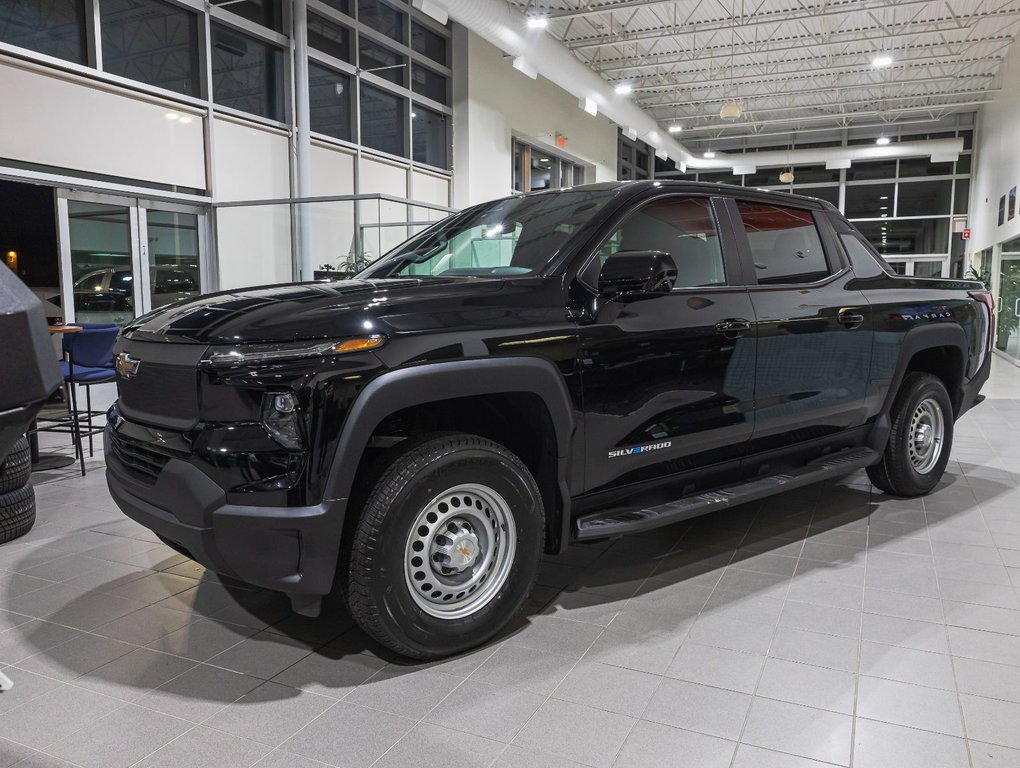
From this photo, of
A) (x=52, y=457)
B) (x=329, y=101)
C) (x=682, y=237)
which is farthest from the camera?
(x=329, y=101)

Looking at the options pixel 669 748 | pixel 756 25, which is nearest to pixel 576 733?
pixel 669 748

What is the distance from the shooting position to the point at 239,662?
2.70m

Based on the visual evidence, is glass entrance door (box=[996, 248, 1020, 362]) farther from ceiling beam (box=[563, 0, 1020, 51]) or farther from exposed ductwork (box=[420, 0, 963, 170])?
exposed ductwork (box=[420, 0, 963, 170])

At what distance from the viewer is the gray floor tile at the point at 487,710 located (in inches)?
89.7

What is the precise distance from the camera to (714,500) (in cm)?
328

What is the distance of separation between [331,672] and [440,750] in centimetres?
61

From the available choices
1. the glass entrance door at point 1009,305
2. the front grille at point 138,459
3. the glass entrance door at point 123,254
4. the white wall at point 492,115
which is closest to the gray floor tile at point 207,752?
the front grille at point 138,459

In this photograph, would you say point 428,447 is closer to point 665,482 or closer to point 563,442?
point 563,442

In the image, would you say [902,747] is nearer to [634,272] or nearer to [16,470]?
[634,272]

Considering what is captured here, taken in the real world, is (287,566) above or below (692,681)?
above

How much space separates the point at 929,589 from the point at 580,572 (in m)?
1.47

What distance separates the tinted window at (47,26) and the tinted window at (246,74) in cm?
186

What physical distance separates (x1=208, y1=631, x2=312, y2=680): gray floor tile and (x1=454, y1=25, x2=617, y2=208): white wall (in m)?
12.5

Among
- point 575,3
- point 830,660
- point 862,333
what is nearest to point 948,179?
point 575,3
